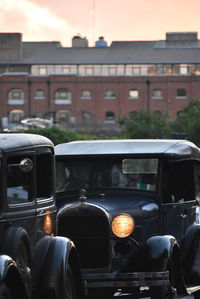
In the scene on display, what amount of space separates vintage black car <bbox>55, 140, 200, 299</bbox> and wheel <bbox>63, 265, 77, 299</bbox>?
1604mm

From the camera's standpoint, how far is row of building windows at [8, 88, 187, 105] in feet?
413

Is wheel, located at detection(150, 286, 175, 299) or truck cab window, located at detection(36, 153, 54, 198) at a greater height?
truck cab window, located at detection(36, 153, 54, 198)

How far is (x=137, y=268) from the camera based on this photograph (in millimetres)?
11164

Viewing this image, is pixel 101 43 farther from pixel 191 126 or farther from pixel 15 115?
pixel 191 126

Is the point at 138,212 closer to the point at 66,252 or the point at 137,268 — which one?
the point at 137,268

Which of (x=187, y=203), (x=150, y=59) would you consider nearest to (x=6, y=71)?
(x=150, y=59)

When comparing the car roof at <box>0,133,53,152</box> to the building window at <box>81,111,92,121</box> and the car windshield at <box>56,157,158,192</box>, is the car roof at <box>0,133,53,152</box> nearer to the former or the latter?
the car windshield at <box>56,157,158,192</box>

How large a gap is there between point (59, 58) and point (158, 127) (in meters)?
62.6

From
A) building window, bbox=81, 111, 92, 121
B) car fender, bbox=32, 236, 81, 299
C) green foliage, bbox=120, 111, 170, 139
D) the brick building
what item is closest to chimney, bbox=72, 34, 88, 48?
the brick building

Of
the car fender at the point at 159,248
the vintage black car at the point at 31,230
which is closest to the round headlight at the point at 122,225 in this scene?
the car fender at the point at 159,248

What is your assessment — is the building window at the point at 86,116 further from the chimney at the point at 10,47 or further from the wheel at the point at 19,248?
the wheel at the point at 19,248

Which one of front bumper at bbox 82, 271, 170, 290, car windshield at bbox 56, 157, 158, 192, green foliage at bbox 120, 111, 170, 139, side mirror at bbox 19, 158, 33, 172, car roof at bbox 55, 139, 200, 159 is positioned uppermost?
side mirror at bbox 19, 158, 33, 172

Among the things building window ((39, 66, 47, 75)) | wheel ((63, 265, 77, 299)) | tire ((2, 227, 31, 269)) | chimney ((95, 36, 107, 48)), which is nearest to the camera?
tire ((2, 227, 31, 269))

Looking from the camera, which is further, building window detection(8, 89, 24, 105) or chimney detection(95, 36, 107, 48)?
chimney detection(95, 36, 107, 48)
